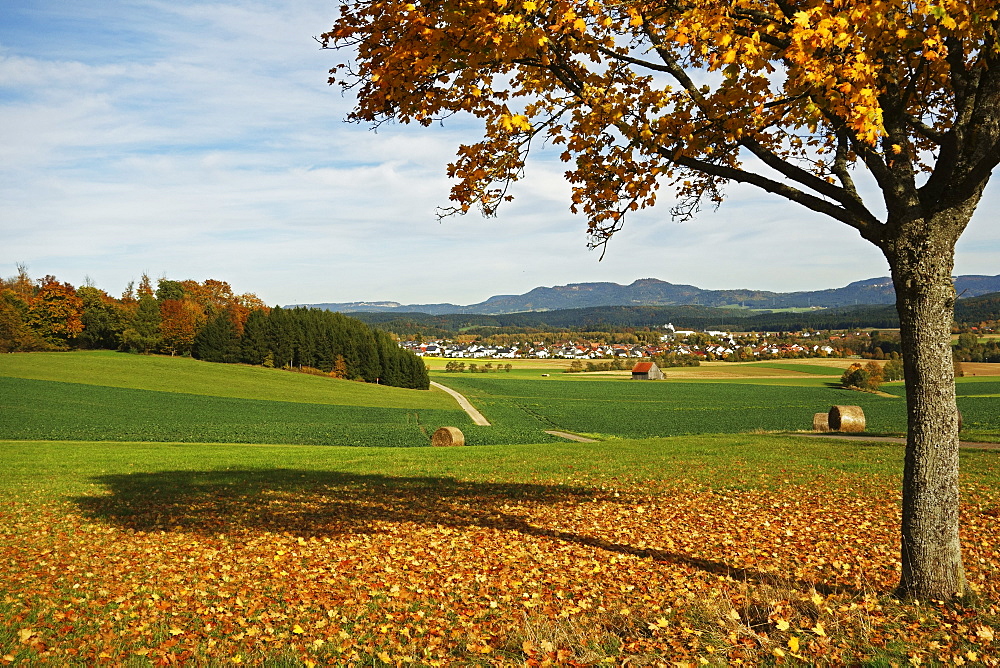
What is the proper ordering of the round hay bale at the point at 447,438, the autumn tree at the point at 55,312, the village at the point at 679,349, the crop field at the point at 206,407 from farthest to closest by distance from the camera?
the village at the point at 679,349 < the autumn tree at the point at 55,312 < the crop field at the point at 206,407 < the round hay bale at the point at 447,438

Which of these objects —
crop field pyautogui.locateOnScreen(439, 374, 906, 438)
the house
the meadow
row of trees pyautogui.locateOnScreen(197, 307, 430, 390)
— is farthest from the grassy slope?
the meadow

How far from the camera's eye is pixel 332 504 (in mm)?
13469

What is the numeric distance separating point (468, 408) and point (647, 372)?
4309cm

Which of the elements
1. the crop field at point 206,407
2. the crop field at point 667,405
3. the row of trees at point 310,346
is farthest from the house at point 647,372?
the crop field at point 206,407

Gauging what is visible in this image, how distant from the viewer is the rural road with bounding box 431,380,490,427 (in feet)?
164

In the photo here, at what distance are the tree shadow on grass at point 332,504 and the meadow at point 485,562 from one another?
0.09 m

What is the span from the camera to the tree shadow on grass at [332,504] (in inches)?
427

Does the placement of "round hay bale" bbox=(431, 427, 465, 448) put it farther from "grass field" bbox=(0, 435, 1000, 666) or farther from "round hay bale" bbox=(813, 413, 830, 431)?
"round hay bale" bbox=(813, 413, 830, 431)

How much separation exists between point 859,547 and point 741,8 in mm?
7564

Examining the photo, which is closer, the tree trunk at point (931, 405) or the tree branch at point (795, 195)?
the tree trunk at point (931, 405)

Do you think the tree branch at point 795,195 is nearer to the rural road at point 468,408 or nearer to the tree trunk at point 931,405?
the tree trunk at point 931,405

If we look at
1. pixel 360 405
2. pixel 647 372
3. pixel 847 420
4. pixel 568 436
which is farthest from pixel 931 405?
pixel 647 372

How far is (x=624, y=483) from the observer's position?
1536 centimetres

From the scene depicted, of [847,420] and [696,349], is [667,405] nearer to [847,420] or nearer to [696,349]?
[847,420]
